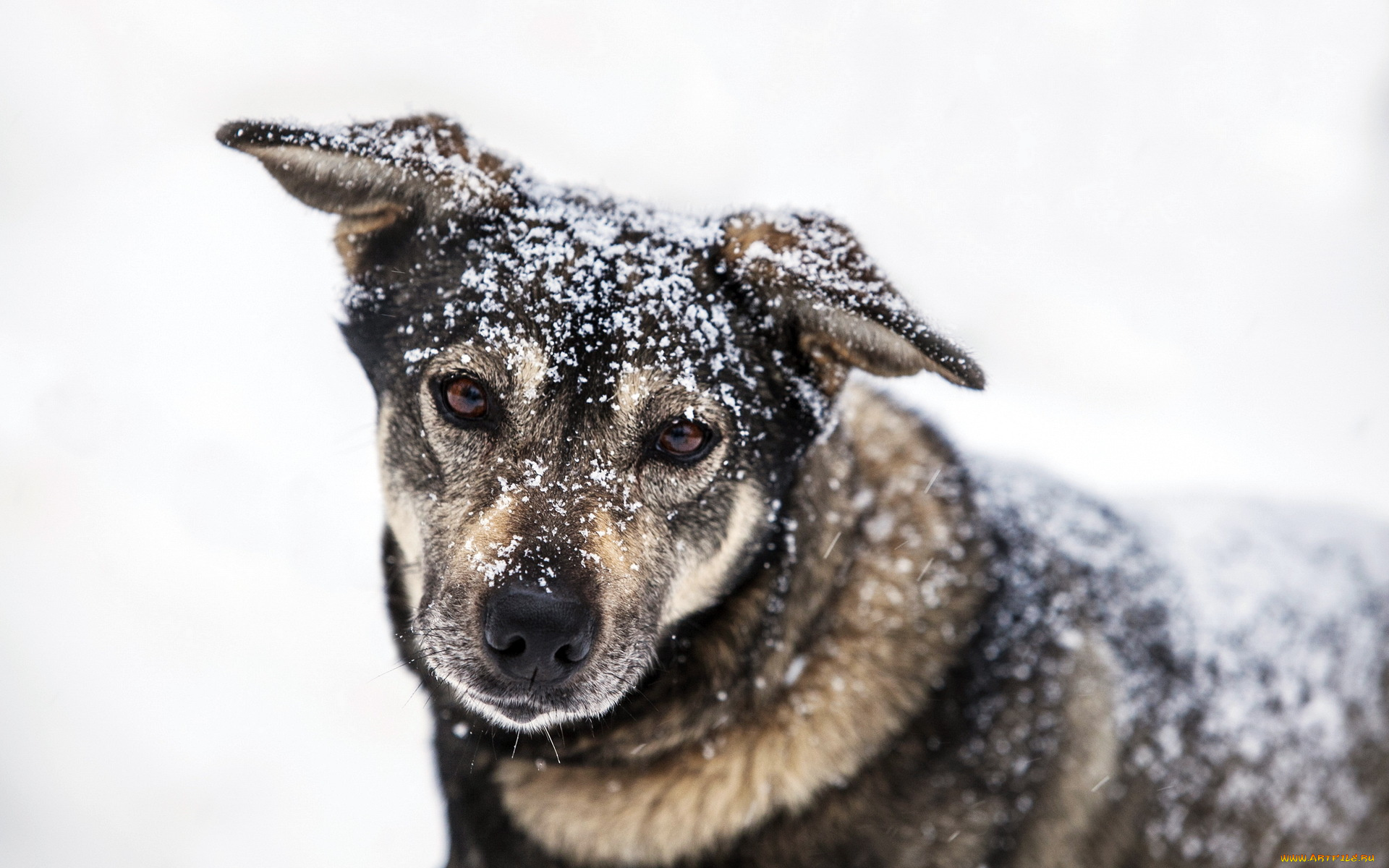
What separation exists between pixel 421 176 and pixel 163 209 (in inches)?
172

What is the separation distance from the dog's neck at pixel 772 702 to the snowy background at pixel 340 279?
0.75 metres

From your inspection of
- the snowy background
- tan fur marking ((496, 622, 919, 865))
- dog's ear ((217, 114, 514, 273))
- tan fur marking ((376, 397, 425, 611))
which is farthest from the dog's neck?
dog's ear ((217, 114, 514, 273))

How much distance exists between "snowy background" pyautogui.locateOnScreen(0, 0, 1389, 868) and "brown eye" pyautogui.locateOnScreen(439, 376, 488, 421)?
113 cm

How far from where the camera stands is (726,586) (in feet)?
7.84

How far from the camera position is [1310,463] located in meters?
6.21

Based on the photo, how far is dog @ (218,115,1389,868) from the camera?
2.12 metres

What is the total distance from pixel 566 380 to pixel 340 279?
0.87m

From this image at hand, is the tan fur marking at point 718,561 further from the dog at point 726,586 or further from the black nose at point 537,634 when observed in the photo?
the black nose at point 537,634

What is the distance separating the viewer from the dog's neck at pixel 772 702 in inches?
93.4

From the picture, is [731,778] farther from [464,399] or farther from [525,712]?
[464,399]

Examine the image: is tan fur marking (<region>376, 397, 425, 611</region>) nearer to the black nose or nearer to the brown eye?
the brown eye

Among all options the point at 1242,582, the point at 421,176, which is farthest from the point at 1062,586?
the point at 421,176

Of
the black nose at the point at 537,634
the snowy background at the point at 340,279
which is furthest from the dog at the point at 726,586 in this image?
the snowy background at the point at 340,279

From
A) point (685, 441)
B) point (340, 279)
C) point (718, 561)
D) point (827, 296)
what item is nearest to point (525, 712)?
point (718, 561)
